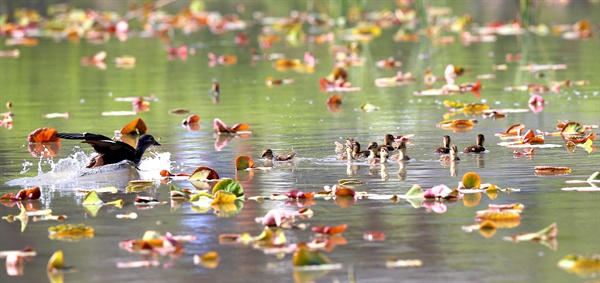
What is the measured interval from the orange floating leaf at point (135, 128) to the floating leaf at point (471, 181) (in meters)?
4.90

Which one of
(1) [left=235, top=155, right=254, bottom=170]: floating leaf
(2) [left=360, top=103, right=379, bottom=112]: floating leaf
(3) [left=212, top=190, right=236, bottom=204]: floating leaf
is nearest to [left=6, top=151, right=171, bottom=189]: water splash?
(1) [left=235, top=155, right=254, bottom=170]: floating leaf

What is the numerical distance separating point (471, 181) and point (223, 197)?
1.64 metres

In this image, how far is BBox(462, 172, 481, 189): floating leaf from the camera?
8.48m

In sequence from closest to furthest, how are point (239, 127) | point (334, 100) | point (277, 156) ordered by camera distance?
point (277, 156) < point (239, 127) < point (334, 100)

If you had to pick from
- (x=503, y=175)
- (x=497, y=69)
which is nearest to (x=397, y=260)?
(x=503, y=175)

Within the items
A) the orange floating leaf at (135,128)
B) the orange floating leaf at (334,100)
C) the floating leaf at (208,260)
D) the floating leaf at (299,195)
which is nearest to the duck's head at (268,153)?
the floating leaf at (299,195)

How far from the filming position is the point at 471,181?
334 inches

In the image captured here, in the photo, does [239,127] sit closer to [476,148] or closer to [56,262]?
[476,148]

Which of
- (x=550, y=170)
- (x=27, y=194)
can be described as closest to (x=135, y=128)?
(x=27, y=194)

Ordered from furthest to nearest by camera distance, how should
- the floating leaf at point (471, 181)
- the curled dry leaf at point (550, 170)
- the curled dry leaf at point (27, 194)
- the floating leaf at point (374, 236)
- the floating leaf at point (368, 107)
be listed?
1. the floating leaf at point (368, 107)
2. the curled dry leaf at point (550, 170)
3. the curled dry leaf at point (27, 194)
4. the floating leaf at point (471, 181)
5. the floating leaf at point (374, 236)

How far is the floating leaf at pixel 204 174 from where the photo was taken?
367 inches

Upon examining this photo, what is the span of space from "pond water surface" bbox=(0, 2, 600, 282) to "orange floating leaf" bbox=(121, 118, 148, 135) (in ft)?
0.37

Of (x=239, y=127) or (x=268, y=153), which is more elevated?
(x=239, y=127)

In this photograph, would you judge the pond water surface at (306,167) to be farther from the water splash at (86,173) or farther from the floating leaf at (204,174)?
the floating leaf at (204,174)
